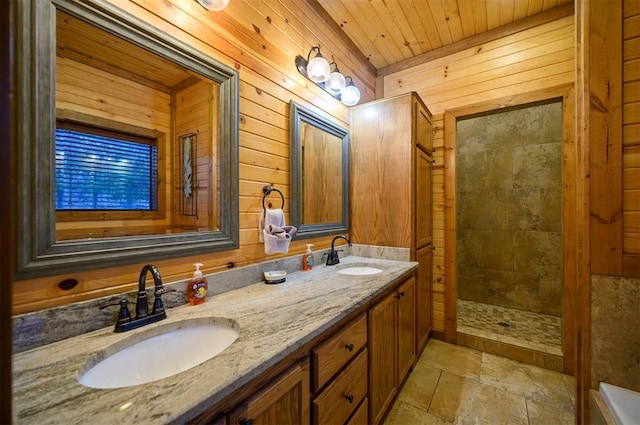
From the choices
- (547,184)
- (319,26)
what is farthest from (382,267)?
(547,184)

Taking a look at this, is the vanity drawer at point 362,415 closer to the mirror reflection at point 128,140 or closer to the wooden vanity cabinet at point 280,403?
the wooden vanity cabinet at point 280,403

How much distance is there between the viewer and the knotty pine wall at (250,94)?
0.87 meters

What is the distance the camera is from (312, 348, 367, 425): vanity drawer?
922 millimetres

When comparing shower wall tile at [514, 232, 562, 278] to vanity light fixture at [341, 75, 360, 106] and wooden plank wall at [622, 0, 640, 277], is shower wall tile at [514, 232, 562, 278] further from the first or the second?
vanity light fixture at [341, 75, 360, 106]

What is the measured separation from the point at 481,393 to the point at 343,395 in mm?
1296

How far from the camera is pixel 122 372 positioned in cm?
72

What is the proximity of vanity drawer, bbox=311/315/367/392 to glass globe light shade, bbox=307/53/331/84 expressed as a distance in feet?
5.08

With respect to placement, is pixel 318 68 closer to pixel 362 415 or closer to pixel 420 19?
pixel 420 19

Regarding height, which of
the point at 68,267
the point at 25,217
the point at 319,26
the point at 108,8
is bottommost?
the point at 68,267

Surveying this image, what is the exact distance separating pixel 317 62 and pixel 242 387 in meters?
1.81

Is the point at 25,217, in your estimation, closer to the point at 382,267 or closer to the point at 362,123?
the point at 382,267

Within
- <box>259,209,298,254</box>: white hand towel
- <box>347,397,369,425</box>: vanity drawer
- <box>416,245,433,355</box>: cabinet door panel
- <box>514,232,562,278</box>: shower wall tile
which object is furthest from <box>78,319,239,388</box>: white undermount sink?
<box>514,232,562,278</box>: shower wall tile

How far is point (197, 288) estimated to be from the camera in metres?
1.07

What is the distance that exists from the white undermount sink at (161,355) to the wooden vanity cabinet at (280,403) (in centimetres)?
20
